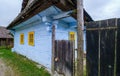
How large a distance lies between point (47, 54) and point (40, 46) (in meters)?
1.11

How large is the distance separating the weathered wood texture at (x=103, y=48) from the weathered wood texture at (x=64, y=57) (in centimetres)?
155

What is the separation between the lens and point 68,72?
5.23 m

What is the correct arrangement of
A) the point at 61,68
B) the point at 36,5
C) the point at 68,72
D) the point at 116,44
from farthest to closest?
the point at 36,5
the point at 61,68
the point at 68,72
the point at 116,44

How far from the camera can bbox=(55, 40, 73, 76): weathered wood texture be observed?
507cm

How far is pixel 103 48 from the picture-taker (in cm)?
313

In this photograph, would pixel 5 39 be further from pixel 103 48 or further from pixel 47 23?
pixel 103 48

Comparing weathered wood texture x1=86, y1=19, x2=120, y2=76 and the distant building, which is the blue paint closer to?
weathered wood texture x1=86, y1=19, x2=120, y2=76

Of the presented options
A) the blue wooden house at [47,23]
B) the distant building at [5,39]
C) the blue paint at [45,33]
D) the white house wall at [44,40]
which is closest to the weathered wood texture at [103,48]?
the blue wooden house at [47,23]

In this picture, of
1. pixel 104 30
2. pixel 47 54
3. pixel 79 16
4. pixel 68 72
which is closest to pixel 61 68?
pixel 68 72

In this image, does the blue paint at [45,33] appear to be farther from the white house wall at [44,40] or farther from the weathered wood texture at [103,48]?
the weathered wood texture at [103,48]

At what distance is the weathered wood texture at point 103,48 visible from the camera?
2926 millimetres

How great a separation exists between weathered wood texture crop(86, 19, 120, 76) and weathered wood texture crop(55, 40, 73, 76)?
1548 mm

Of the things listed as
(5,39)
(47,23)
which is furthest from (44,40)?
(5,39)

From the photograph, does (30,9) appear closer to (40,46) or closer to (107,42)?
(40,46)
